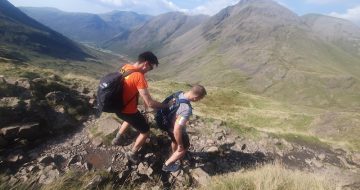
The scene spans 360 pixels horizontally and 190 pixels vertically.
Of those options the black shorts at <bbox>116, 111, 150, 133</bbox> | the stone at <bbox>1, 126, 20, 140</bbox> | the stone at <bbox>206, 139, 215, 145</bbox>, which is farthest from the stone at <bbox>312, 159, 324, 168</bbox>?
the stone at <bbox>1, 126, 20, 140</bbox>

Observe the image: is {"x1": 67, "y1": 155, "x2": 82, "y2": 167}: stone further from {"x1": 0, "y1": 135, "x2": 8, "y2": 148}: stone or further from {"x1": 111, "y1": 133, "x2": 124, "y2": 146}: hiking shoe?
{"x1": 0, "y1": 135, "x2": 8, "y2": 148}: stone

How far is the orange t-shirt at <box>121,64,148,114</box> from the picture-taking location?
31.7 feet

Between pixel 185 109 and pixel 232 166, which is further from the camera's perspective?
pixel 232 166

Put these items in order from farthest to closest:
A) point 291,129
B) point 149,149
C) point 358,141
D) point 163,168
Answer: point 291,129 → point 358,141 → point 149,149 → point 163,168

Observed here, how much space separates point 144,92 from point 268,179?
3899mm

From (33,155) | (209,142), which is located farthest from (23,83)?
(209,142)

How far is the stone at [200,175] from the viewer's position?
11.0 m

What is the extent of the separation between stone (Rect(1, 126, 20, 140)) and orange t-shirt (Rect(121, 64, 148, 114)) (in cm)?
431

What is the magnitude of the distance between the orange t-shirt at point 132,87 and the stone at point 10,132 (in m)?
4.31

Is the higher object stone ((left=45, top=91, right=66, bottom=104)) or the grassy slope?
stone ((left=45, top=91, right=66, bottom=104))

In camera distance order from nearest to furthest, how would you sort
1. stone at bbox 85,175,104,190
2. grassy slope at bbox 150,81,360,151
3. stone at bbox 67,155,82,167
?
1. stone at bbox 85,175,104,190
2. stone at bbox 67,155,82,167
3. grassy slope at bbox 150,81,360,151

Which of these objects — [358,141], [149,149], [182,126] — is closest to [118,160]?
[149,149]

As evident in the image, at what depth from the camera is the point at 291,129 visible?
3175 centimetres

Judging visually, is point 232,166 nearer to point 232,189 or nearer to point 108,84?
point 232,189
